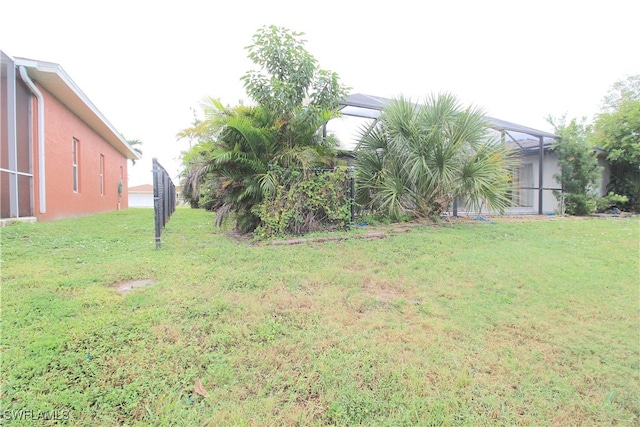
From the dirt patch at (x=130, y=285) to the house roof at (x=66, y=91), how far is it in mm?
6384

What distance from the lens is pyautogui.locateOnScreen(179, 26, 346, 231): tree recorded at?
5410 mm

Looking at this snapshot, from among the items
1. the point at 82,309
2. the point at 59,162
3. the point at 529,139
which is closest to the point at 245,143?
the point at 82,309

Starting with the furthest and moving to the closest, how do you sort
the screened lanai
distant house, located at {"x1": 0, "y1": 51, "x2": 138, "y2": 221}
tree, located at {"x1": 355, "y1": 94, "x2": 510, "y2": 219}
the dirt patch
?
the screened lanai → tree, located at {"x1": 355, "y1": 94, "x2": 510, "y2": 219} → distant house, located at {"x1": 0, "y1": 51, "x2": 138, "y2": 221} → the dirt patch

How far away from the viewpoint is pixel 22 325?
2168mm

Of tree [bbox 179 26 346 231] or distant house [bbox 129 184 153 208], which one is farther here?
distant house [bbox 129 184 153 208]

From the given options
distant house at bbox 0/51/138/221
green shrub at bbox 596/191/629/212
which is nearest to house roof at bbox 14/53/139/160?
distant house at bbox 0/51/138/221

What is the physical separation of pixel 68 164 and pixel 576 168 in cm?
1602

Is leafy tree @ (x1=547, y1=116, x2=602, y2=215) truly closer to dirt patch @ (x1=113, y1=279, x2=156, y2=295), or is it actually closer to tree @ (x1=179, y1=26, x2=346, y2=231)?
tree @ (x1=179, y1=26, x2=346, y2=231)

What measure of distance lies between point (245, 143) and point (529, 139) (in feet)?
37.4

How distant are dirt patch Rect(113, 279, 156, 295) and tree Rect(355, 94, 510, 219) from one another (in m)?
4.96

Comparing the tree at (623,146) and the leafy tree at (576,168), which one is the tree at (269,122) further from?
the tree at (623,146)

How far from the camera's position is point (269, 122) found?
5.72 meters
